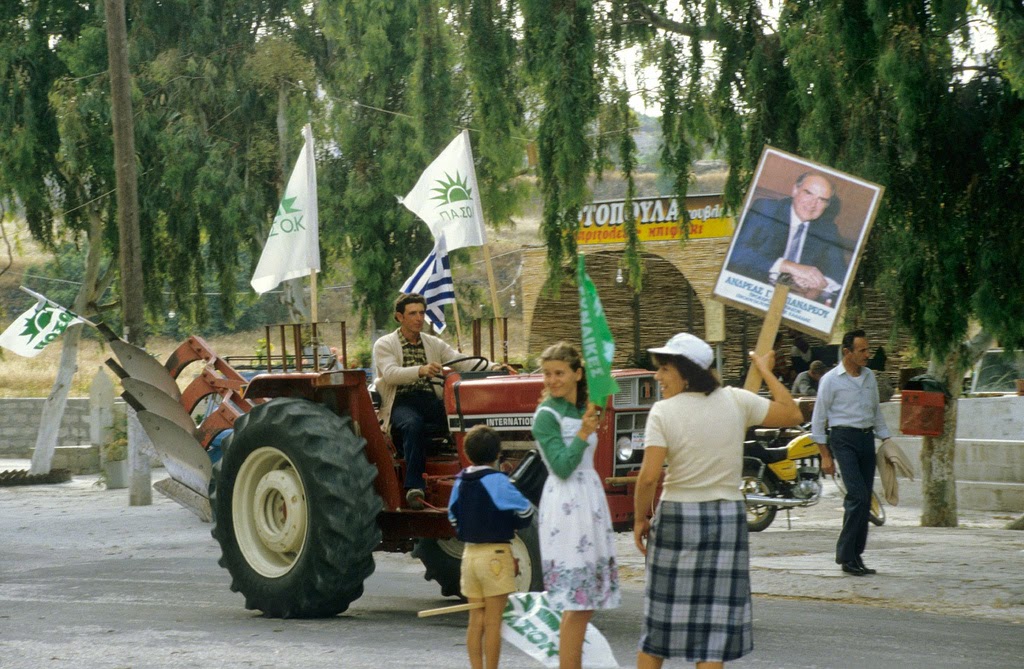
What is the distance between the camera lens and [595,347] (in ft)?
20.9

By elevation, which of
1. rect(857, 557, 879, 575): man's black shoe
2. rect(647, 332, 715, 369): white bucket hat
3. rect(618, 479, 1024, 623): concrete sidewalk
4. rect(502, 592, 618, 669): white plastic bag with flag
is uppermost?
rect(647, 332, 715, 369): white bucket hat

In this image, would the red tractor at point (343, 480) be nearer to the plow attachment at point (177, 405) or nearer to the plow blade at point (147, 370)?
the plow attachment at point (177, 405)

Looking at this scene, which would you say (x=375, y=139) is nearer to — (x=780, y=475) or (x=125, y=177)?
(x=125, y=177)

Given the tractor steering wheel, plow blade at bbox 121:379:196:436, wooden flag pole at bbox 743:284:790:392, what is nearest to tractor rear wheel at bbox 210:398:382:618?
the tractor steering wheel

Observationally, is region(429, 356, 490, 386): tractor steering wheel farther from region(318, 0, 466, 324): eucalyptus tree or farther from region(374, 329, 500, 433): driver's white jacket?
region(318, 0, 466, 324): eucalyptus tree

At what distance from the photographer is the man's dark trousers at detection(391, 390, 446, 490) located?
368 inches

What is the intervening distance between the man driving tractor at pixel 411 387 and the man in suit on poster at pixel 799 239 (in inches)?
97.1

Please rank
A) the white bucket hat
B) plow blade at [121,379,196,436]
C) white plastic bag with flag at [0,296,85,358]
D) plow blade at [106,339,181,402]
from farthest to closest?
white plastic bag with flag at [0,296,85,358] → plow blade at [106,339,181,402] → plow blade at [121,379,196,436] → the white bucket hat

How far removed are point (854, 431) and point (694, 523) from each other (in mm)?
5723

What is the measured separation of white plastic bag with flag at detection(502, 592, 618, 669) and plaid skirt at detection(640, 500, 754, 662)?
0.70 meters

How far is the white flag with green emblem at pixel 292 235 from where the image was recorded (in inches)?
476

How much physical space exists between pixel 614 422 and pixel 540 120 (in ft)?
19.5

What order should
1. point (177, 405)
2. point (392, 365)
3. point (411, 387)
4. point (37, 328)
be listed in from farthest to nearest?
point (37, 328), point (177, 405), point (411, 387), point (392, 365)

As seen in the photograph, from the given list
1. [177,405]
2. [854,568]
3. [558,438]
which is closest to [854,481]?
[854,568]
